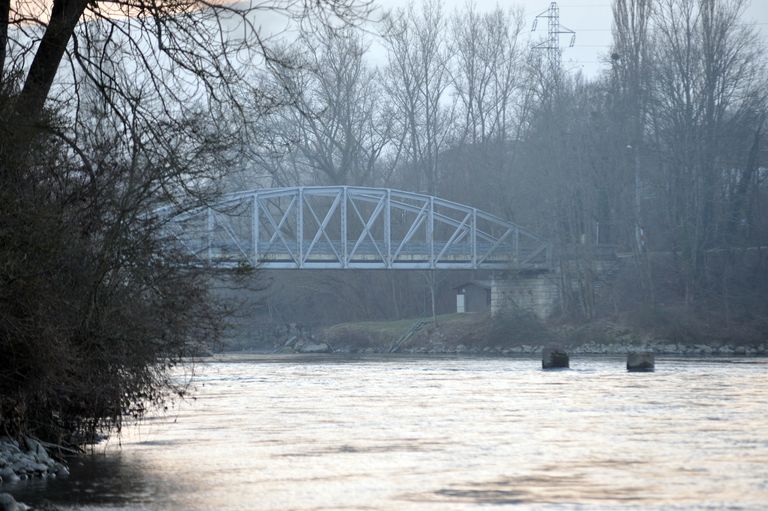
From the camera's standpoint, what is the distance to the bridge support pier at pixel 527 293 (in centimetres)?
6831

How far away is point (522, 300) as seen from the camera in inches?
2734

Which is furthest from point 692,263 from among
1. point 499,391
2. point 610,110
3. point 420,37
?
point 499,391

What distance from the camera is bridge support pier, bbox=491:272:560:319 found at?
68312 millimetres

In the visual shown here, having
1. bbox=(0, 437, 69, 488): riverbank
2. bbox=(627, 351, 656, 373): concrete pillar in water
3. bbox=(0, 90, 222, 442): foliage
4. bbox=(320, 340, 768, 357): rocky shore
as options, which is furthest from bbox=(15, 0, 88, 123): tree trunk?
bbox=(320, 340, 768, 357): rocky shore

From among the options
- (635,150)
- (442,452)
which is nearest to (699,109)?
(635,150)

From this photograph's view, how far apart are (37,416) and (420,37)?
A: 208ft

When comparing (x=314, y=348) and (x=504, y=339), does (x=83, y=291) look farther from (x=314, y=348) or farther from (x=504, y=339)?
(x=314, y=348)

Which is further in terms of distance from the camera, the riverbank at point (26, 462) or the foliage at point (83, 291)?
the riverbank at point (26, 462)

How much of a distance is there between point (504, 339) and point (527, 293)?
4.77 m

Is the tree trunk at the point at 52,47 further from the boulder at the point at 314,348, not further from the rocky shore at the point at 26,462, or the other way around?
the boulder at the point at 314,348

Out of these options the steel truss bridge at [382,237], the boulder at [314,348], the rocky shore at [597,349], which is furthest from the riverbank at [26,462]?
the boulder at [314,348]

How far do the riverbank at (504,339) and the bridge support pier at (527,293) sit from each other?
114 centimetres

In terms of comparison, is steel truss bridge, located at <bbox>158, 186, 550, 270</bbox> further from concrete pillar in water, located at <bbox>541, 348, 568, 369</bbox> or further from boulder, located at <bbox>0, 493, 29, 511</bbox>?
boulder, located at <bbox>0, 493, 29, 511</bbox>

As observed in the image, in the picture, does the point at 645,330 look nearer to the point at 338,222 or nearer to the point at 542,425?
the point at 338,222
